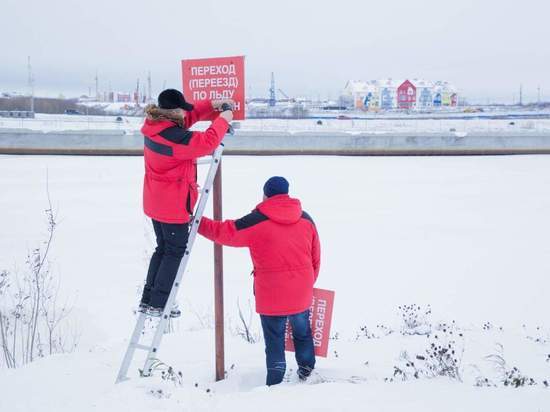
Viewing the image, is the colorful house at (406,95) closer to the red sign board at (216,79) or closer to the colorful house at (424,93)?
the colorful house at (424,93)

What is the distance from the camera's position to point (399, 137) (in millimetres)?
32062

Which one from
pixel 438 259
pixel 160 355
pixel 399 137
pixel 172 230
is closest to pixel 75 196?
pixel 438 259

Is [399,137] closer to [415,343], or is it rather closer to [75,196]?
[75,196]

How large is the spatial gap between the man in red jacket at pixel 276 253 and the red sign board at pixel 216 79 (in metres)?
0.78

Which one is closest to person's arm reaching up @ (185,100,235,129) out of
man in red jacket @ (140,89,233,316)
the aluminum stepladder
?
man in red jacket @ (140,89,233,316)

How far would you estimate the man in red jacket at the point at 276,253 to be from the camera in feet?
12.0

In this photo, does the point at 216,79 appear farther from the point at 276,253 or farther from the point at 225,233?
the point at 276,253

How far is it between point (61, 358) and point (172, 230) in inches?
62.2

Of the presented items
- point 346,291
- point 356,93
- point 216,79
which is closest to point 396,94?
point 356,93

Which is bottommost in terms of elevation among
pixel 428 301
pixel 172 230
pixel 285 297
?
pixel 428 301

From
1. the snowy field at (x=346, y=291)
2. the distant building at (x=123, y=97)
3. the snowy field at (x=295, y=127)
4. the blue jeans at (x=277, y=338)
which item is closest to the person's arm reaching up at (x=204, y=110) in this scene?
the blue jeans at (x=277, y=338)

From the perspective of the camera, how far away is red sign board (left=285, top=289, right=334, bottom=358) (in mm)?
4129

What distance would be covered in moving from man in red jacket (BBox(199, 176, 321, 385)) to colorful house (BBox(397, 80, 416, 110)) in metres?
81.4

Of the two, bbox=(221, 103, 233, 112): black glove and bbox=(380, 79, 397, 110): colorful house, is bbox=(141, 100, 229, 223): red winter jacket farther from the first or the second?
bbox=(380, 79, 397, 110): colorful house
